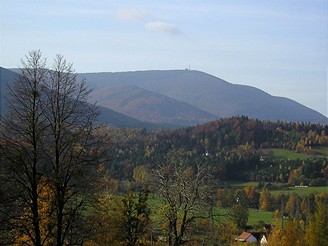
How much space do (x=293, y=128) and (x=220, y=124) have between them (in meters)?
19.3

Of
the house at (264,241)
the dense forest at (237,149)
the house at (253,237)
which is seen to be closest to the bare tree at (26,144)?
the house at (264,241)

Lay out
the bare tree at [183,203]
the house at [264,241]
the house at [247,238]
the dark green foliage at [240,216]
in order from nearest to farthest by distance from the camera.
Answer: the bare tree at [183,203] < the house at [264,241] < the house at [247,238] < the dark green foliage at [240,216]

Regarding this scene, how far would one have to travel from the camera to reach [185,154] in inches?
5079

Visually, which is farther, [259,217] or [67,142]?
[259,217]

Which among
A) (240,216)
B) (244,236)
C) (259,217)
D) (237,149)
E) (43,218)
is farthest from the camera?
(237,149)

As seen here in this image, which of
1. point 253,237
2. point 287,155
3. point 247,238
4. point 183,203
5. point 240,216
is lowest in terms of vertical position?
point 253,237

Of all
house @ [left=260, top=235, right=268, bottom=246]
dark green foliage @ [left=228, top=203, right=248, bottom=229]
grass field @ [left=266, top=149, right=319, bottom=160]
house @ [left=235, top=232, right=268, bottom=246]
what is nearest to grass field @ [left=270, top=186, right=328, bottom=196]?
grass field @ [left=266, top=149, right=319, bottom=160]

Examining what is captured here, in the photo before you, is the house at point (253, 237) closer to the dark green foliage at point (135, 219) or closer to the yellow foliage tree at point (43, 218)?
the dark green foliage at point (135, 219)

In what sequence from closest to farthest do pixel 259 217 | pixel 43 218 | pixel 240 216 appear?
1. pixel 43 218
2. pixel 240 216
3. pixel 259 217

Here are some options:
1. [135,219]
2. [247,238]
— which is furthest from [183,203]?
[247,238]

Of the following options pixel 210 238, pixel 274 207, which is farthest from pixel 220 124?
pixel 210 238

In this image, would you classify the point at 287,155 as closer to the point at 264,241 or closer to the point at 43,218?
the point at 264,241

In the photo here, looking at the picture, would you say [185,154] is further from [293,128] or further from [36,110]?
[36,110]

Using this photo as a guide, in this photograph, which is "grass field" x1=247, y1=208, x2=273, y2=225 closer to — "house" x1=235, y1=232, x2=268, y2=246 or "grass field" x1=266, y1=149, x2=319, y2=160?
"house" x1=235, y1=232, x2=268, y2=246
